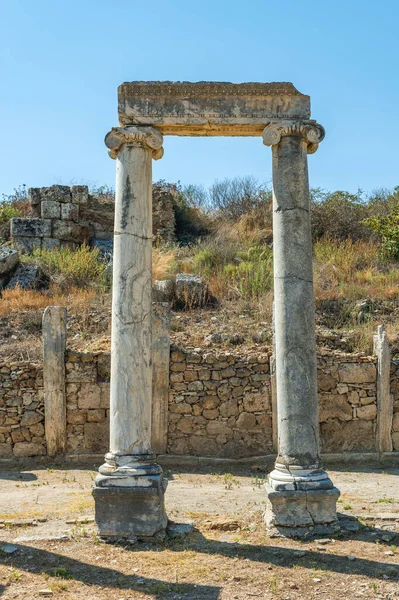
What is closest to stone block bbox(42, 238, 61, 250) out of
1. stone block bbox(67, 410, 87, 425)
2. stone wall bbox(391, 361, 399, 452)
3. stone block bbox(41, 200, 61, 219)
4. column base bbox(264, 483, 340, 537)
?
stone block bbox(41, 200, 61, 219)

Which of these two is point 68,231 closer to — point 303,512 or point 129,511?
point 129,511

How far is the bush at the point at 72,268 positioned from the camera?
1546 cm

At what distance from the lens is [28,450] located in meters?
11.0

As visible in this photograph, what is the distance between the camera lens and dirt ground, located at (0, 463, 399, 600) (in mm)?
5199

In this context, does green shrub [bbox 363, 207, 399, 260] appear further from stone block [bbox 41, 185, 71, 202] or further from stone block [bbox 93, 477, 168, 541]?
stone block [bbox 93, 477, 168, 541]

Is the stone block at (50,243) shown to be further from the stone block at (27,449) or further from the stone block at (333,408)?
the stone block at (333,408)

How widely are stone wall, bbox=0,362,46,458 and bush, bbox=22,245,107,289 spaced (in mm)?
4207

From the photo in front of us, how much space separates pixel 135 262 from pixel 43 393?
17.0 ft

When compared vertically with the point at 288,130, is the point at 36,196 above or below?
above

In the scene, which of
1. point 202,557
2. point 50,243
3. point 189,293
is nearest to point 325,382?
point 189,293

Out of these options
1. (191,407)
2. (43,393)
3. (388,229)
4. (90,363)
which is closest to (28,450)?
(43,393)

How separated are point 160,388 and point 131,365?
4.54 m

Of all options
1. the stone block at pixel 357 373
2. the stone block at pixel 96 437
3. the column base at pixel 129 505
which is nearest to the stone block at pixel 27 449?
the stone block at pixel 96 437

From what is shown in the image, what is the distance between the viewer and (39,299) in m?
14.0
